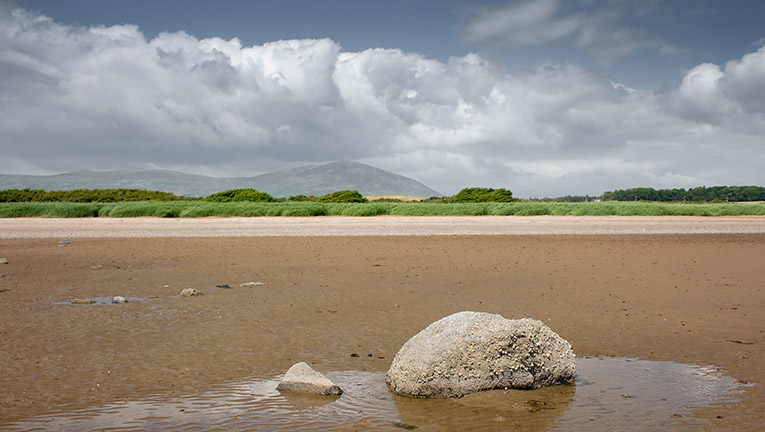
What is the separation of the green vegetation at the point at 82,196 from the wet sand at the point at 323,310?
43.2 m

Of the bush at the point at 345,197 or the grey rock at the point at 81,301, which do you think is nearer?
the grey rock at the point at 81,301

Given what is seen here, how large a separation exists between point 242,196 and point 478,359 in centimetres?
5769

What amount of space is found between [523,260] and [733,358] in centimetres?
1065

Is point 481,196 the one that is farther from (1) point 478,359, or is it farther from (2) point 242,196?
(1) point 478,359

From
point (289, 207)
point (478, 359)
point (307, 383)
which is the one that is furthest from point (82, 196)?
point (478, 359)

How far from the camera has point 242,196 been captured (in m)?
61.1

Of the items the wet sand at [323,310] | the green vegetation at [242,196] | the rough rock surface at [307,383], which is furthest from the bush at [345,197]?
the rough rock surface at [307,383]

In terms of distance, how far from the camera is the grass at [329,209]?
46656 millimetres

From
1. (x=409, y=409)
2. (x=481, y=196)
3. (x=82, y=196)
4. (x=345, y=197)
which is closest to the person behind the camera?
(x=409, y=409)

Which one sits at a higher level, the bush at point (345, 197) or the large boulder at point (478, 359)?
the bush at point (345, 197)

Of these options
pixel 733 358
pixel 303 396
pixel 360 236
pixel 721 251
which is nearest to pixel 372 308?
pixel 303 396

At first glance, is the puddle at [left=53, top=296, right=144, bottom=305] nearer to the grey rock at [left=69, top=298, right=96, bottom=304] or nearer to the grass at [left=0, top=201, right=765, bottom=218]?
the grey rock at [left=69, top=298, right=96, bottom=304]

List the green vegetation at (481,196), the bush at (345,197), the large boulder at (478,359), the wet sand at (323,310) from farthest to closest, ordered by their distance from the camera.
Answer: the green vegetation at (481,196), the bush at (345,197), the wet sand at (323,310), the large boulder at (478,359)

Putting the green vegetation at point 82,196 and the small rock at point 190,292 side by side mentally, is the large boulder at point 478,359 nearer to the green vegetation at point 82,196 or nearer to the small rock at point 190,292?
the small rock at point 190,292
